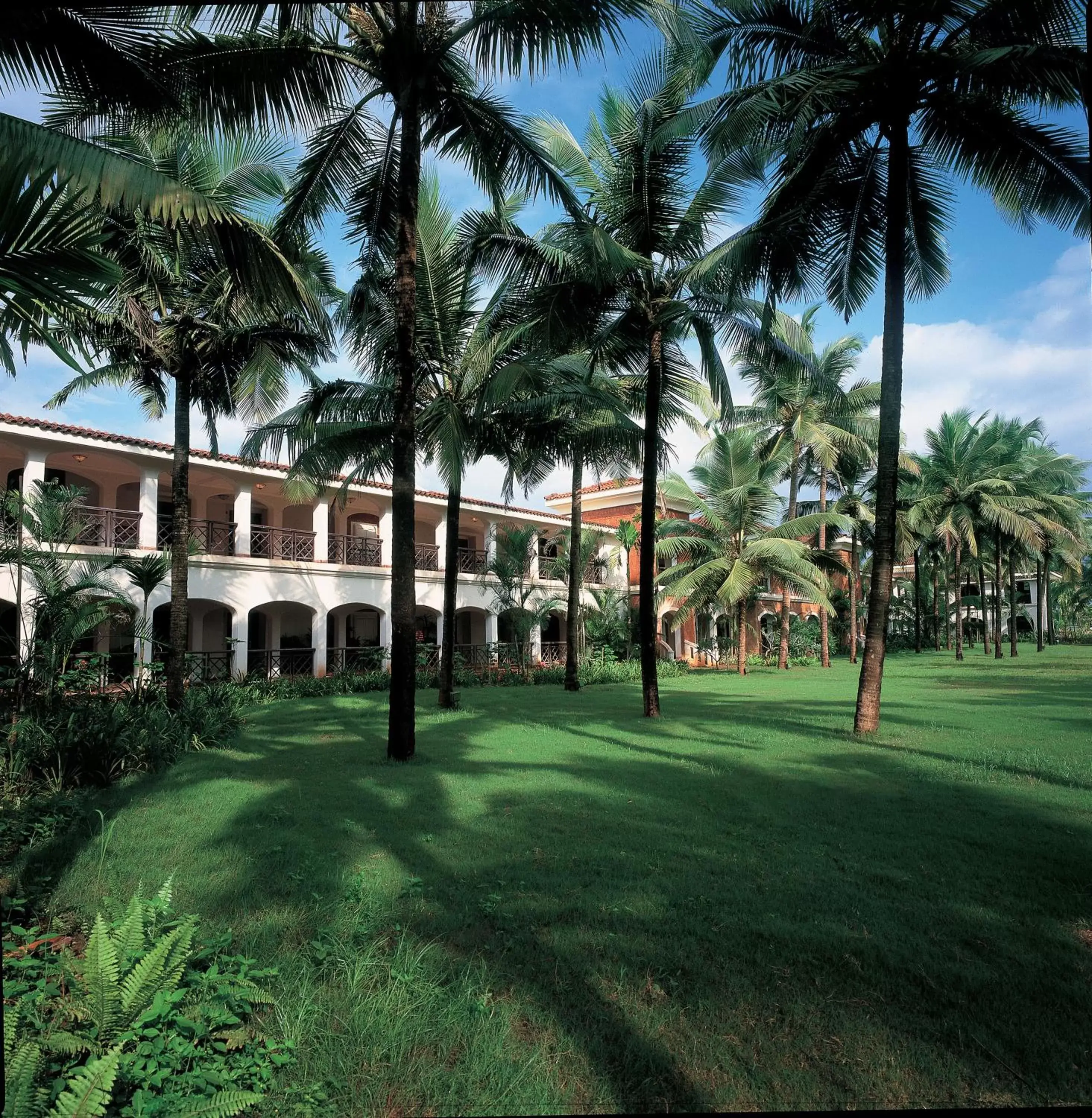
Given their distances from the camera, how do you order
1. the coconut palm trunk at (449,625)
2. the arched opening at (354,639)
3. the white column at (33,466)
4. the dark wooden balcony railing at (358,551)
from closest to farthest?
the coconut palm trunk at (449,625) → the white column at (33,466) → the arched opening at (354,639) → the dark wooden balcony railing at (358,551)

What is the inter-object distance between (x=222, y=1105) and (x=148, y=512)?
52.9 ft

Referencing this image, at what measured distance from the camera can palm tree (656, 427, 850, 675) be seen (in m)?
22.2

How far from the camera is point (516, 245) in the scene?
11.2 meters

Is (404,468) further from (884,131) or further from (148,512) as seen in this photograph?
(148,512)

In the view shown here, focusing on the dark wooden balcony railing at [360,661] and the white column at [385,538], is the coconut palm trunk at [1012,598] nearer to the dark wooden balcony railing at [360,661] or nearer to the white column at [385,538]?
the white column at [385,538]

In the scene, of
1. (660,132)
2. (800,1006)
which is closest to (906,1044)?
(800,1006)

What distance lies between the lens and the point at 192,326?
1136 cm

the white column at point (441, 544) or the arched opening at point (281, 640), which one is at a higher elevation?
the white column at point (441, 544)

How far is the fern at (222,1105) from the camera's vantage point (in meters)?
2.29

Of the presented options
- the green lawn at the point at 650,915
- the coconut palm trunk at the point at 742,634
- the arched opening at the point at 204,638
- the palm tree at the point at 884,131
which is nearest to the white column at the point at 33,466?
the arched opening at the point at 204,638

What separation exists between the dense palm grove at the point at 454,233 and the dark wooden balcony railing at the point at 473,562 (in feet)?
21.8

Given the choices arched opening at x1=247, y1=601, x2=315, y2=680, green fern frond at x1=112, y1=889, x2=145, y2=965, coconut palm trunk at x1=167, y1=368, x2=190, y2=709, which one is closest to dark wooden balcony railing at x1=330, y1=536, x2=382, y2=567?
arched opening at x1=247, y1=601, x2=315, y2=680

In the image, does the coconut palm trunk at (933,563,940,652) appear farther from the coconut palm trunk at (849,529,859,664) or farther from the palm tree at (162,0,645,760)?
the palm tree at (162,0,645,760)

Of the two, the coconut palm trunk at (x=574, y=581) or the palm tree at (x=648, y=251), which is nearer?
the palm tree at (x=648, y=251)
